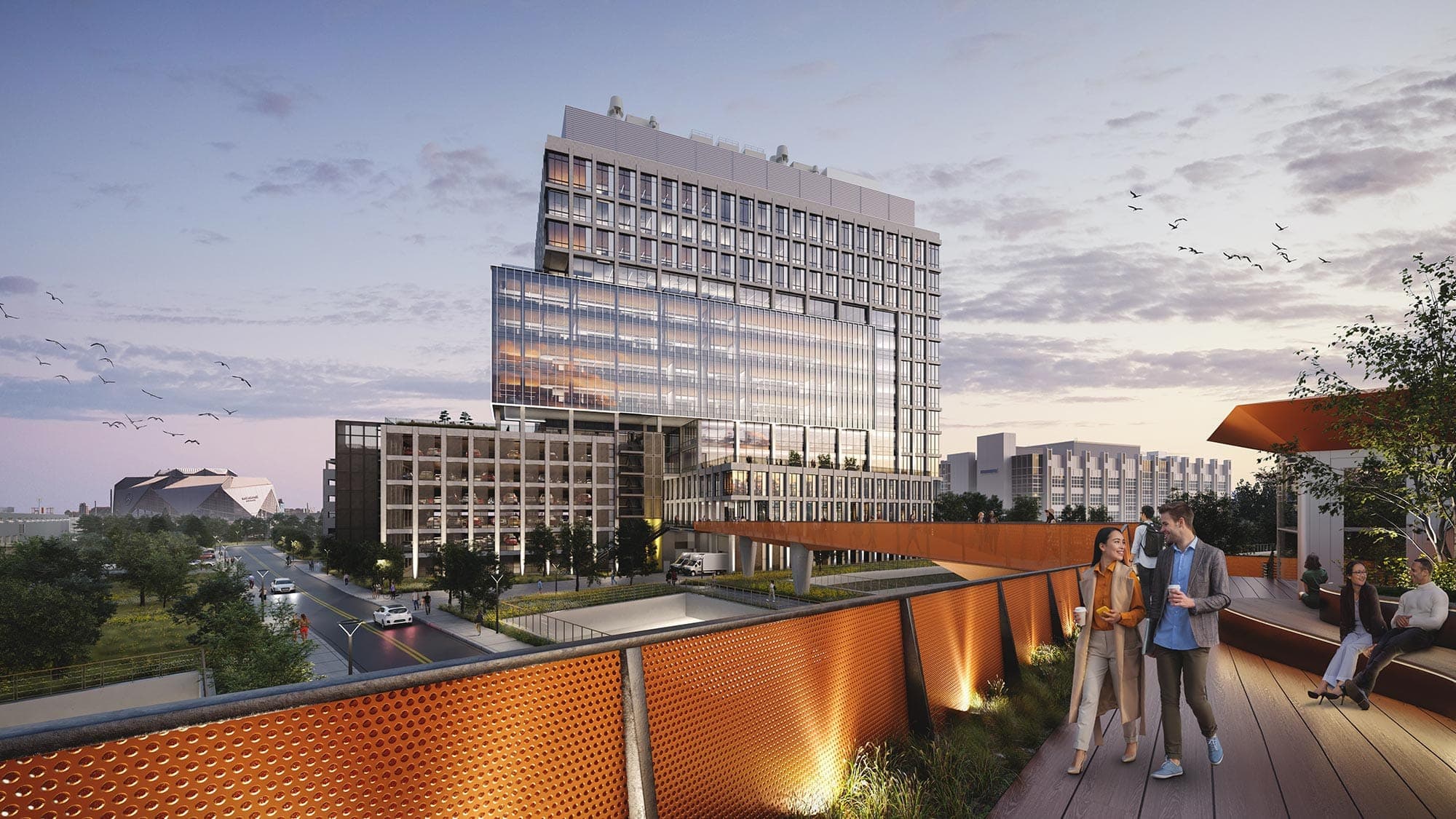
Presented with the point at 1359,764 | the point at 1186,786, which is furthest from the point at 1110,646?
the point at 1359,764

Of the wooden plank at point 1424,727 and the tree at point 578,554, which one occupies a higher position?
the wooden plank at point 1424,727

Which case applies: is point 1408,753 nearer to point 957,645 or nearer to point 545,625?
point 957,645

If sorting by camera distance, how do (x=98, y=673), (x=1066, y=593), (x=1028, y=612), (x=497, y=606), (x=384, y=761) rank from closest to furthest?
Result: (x=384, y=761) < (x=1028, y=612) < (x=1066, y=593) < (x=98, y=673) < (x=497, y=606)

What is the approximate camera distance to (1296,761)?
6.43 meters

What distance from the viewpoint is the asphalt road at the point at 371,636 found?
132 feet

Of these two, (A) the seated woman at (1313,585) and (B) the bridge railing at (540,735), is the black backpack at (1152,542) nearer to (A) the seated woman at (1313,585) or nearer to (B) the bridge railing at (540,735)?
(B) the bridge railing at (540,735)

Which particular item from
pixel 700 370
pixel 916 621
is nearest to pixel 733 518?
pixel 700 370

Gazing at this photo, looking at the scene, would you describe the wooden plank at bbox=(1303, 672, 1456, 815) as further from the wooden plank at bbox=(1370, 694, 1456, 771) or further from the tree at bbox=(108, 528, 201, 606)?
the tree at bbox=(108, 528, 201, 606)

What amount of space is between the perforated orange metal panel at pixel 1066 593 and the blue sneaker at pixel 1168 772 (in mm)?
6345

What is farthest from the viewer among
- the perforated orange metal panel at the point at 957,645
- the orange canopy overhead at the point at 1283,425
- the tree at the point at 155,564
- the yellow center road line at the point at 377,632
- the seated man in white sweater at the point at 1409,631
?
the tree at the point at 155,564

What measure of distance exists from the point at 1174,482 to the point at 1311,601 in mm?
209730

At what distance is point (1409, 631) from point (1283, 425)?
20.2 meters

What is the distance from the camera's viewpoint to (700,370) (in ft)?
309

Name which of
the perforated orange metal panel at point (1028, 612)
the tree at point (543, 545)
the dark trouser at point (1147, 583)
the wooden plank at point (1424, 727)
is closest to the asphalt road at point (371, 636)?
the tree at point (543, 545)
